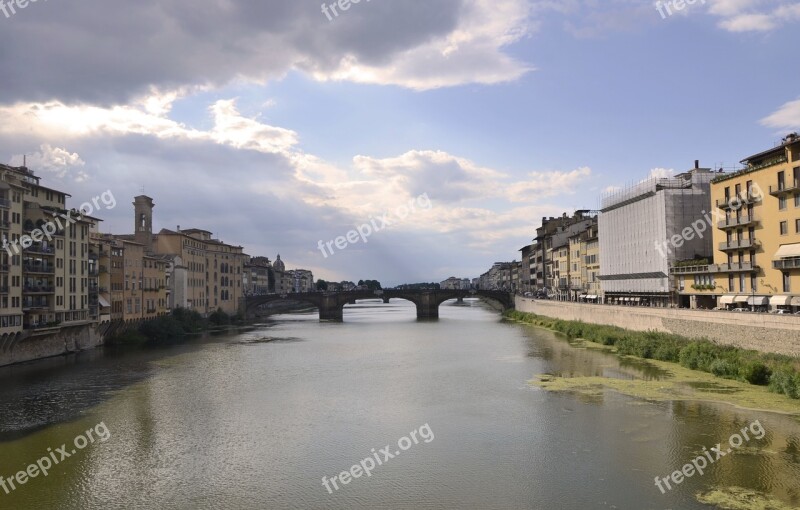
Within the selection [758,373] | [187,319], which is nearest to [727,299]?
[758,373]

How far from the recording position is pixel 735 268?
41.4 metres

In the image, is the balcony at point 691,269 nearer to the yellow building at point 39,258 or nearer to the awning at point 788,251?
the awning at point 788,251

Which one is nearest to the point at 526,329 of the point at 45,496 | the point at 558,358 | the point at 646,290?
the point at 646,290

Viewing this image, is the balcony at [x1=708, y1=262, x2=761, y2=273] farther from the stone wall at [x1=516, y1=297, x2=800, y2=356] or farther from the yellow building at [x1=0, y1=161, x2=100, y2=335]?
the yellow building at [x1=0, y1=161, x2=100, y2=335]

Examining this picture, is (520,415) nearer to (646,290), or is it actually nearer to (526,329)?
(646,290)

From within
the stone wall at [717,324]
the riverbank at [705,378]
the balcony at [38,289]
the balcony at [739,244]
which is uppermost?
the balcony at [739,244]

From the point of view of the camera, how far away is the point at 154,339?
61438 mm

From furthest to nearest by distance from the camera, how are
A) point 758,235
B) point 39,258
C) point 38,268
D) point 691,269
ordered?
1. point 691,269
2. point 39,258
3. point 38,268
4. point 758,235

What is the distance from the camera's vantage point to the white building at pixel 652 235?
5272cm

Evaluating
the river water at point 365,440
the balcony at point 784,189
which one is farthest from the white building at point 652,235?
the river water at point 365,440

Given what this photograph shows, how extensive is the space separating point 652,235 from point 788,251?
20320mm

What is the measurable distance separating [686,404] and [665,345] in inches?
564

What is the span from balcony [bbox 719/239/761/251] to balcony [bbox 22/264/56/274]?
1973 inches

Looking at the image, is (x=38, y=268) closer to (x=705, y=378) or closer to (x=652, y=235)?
(x=705, y=378)
